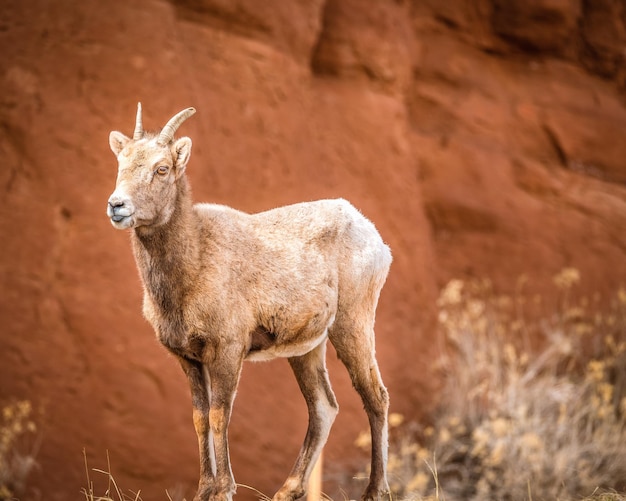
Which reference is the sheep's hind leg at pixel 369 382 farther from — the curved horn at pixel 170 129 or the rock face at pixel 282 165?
the rock face at pixel 282 165

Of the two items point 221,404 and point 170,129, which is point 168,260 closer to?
point 170,129

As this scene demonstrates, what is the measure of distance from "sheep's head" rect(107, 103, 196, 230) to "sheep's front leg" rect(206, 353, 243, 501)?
792 mm

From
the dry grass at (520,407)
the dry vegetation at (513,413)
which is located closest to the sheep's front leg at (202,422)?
the dry vegetation at (513,413)

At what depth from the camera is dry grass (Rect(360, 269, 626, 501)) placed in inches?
344

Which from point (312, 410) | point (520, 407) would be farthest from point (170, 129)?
point (520, 407)

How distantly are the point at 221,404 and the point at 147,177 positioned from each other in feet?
3.98

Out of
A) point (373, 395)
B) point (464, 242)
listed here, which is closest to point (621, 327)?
point (464, 242)

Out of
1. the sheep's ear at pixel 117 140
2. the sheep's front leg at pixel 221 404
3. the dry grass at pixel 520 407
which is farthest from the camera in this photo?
the dry grass at pixel 520 407

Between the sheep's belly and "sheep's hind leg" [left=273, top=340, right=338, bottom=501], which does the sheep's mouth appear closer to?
the sheep's belly

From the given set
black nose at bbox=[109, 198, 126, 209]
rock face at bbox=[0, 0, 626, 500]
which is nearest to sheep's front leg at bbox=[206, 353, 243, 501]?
black nose at bbox=[109, 198, 126, 209]

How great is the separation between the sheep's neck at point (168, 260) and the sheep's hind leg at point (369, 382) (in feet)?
3.38

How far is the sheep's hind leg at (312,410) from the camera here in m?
4.82

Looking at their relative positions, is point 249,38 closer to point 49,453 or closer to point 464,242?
point 464,242

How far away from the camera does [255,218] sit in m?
4.91
